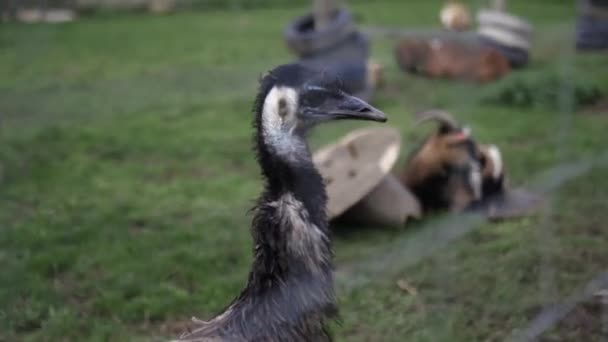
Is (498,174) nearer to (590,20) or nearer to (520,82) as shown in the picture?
(520,82)

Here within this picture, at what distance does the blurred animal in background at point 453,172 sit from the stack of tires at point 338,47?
5.51ft

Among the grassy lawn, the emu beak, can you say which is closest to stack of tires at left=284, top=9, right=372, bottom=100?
the grassy lawn

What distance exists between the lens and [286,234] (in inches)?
74.5

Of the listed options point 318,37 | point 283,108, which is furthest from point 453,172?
point 283,108

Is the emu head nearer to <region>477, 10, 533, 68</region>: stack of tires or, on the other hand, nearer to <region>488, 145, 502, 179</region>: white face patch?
<region>488, 145, 502, 179</region>: white face patch

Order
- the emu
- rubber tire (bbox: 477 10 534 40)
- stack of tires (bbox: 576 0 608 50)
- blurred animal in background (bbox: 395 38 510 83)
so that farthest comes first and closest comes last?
stack of tires (bbox: 576 0 608 50) < rubber tire (bbox: 477 10 534 40) < blurred animal in background (bbox: 395 38 510 83) < the emu

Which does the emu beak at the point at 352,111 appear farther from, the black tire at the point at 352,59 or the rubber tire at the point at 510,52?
the rubber tire at the point at 510,52

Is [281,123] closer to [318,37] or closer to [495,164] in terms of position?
[495,164]

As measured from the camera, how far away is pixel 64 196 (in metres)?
4.33

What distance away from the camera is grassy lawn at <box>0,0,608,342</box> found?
3080 millimetres

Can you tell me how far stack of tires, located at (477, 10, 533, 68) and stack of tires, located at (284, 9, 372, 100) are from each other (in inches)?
77.2

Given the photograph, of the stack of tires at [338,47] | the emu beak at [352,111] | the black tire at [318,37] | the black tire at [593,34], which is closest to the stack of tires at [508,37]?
the black tire at [593,34]

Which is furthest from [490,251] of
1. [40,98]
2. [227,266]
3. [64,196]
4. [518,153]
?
[40,98]

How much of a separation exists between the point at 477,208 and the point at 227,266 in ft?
4.55
